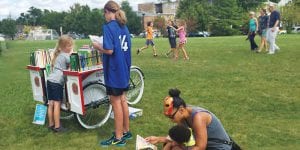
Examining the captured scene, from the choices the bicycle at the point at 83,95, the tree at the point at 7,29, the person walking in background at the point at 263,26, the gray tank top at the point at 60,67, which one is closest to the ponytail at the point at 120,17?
the bicycle at the point at 83,95

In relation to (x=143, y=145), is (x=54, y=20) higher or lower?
higher

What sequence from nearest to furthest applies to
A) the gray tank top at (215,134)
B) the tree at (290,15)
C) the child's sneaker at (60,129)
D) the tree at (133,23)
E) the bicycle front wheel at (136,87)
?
the gray tank top at (215,134)
the child's sneaker at (60,129)
the bicycle front wheel at (136,87)
the tree at (290,15)
the tree at (133,23)

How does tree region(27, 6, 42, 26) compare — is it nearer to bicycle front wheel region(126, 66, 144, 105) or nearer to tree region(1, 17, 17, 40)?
tree region(1, 17, 17, 40)

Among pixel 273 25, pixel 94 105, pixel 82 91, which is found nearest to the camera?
pixel 82 91

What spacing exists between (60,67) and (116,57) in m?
1.17

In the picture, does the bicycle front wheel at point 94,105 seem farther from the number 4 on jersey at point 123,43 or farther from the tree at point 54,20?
the tree at point 54,20

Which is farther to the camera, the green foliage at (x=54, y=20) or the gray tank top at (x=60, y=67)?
the green foliage at (x=54, y=20)

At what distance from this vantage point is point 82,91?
19.0 ft

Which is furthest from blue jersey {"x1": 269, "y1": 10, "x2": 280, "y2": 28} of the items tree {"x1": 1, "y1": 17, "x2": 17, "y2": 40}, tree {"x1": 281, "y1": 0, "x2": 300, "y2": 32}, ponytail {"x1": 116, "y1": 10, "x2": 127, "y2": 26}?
tree {"x1": 1, "y1": 17, "x2": 17, "y2": 40}

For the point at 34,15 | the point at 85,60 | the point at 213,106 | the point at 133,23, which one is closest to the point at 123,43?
the point at 85,60

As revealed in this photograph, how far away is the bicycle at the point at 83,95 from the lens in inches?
229

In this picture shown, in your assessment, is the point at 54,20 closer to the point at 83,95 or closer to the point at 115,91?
the point at 83,95

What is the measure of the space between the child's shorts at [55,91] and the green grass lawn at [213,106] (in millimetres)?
551

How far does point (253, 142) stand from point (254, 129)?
519mm
